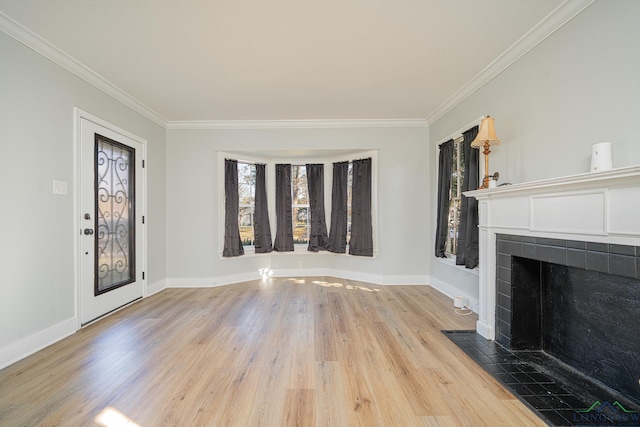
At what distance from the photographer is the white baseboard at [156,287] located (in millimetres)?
4004

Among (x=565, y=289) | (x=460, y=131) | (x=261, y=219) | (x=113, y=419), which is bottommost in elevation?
(x=113, y=419)

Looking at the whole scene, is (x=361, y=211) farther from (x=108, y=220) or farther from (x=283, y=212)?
(x=108, y=220)

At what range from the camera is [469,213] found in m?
Result: 3.19

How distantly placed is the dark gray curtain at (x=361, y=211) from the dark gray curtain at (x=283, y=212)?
44.4 inches

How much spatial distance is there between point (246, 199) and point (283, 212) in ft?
2.25

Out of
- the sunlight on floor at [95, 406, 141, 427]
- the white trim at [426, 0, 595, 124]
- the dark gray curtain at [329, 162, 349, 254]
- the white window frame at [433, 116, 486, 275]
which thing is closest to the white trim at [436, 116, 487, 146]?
the white window frame at [433, 116, 486, 275]

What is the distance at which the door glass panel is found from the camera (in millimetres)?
3139

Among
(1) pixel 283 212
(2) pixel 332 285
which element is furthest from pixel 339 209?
(2) pixel 332 285

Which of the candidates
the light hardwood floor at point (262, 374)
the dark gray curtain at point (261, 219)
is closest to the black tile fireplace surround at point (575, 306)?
the light hardwood floor at point (262, 374)

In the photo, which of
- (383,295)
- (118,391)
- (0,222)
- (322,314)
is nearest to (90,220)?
(0,222)

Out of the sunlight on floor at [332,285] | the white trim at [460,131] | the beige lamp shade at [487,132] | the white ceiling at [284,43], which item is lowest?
the sunlight on floor at [332,285]

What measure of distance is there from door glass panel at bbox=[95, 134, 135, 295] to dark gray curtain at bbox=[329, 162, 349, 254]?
2.98m

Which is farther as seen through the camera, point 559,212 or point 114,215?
point 114,215

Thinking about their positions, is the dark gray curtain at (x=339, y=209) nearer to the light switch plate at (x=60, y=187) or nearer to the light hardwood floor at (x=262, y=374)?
the light hardwood floor at (x=262, y=374)
